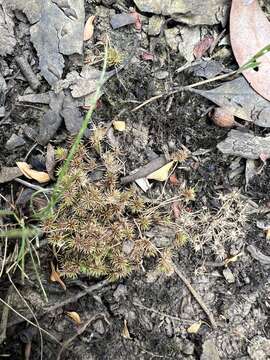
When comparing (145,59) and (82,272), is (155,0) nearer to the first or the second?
(145,59)

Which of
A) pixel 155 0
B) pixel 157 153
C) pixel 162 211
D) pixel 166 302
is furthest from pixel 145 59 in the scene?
pixel 166 302

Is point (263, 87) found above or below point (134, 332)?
above

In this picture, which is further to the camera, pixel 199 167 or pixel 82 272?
pixel 199 167

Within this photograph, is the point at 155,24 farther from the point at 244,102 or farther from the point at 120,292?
the point at 120,292

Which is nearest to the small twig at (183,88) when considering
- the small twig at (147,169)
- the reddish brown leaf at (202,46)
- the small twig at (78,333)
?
the reddish brown leaf at (202,46)

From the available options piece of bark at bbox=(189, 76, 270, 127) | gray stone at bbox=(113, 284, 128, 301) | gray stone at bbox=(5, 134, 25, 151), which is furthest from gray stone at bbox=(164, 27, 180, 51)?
gray stone at bbox=(113, 284, 128, 301)

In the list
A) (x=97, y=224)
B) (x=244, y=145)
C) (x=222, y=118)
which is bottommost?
(x=97, y=224)

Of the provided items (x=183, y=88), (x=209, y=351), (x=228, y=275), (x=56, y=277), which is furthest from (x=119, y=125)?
(x=209, y=351)
